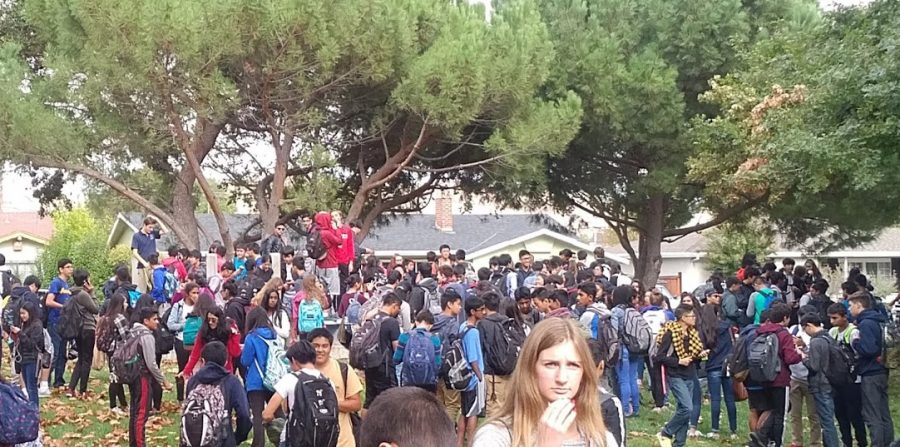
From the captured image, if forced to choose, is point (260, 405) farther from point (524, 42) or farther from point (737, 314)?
point (524, 42)

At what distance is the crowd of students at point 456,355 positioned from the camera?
3.21 m

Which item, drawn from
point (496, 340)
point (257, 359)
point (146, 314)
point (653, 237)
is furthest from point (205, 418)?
point (653, 237)

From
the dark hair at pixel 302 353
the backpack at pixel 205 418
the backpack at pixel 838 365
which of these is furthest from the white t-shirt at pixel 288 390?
the backpack at pixel 838 365

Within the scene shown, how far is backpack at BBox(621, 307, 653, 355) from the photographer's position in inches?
424

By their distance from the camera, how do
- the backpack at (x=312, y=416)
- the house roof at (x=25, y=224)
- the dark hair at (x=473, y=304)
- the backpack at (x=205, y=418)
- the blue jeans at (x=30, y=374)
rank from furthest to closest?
the house roof at (x=25, y=224) → the blue jeans at (x=30, y=374) → the dark hair at (x=473, y=304) → the backpack at (x=205, y=418) → the backpack at (x=312, y=416)

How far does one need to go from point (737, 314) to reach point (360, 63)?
28.3ft

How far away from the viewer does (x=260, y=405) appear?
26.6 ft

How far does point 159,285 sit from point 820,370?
8.29 m

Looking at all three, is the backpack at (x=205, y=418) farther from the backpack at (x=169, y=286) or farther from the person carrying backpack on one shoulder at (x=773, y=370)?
the backpack at (x=169, y=286)

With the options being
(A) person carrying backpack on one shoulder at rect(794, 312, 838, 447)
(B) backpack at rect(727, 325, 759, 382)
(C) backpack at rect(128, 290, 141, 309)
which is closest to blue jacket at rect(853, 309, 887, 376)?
(A) person carrying backpack on one shoulder at rect(794, 312, 838, 447)

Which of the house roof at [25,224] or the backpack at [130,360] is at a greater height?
the house roof at [25,224]

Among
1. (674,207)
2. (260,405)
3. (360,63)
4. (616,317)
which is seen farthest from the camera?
(674,207)

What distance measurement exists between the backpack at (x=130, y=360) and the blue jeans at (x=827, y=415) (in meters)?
6.13

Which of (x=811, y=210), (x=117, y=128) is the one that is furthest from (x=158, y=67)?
(x=811, y=210)
